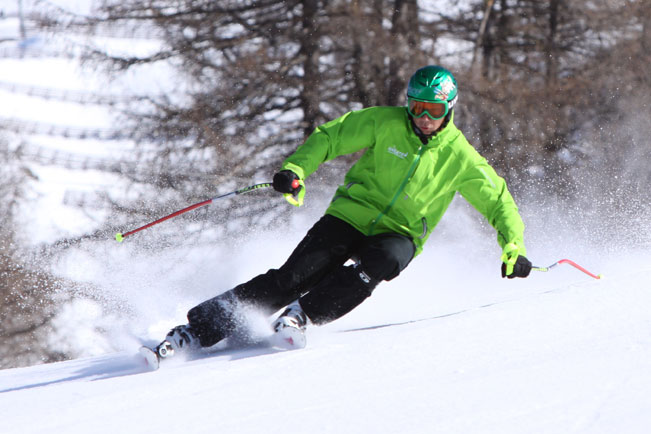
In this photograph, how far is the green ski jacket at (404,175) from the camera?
334 centimetres

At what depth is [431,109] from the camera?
3.27 m

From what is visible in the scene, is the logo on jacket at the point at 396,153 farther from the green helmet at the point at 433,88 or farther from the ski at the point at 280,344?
the ski at the point at 280,344

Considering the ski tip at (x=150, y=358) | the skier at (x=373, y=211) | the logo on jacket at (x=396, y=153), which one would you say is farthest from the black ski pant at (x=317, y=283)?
the logo on jacket at (x=396, y=153)

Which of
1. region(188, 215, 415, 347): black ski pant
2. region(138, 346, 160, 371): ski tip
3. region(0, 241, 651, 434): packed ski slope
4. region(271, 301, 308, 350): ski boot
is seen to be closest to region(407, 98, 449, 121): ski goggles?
region(188, 215, 415, 347): black ski pant

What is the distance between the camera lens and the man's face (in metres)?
3.29

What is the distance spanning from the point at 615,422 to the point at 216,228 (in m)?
12.0

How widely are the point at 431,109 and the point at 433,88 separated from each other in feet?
0.30

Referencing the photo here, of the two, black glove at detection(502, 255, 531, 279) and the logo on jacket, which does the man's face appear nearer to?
the logo on jacket

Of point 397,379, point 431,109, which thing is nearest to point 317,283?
point 431,109

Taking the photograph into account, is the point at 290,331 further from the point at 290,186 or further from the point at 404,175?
the point at 404,175

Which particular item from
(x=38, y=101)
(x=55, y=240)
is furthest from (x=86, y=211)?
(x=38, y=101)

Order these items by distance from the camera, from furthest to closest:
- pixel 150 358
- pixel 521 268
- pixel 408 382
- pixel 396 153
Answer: pixel 396 153, pixel 521 268, pixel 150 358, pixel 408 382

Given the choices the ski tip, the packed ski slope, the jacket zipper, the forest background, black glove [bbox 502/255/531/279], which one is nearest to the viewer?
the packed ski slope

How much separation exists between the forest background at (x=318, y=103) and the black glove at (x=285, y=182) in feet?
31.1
